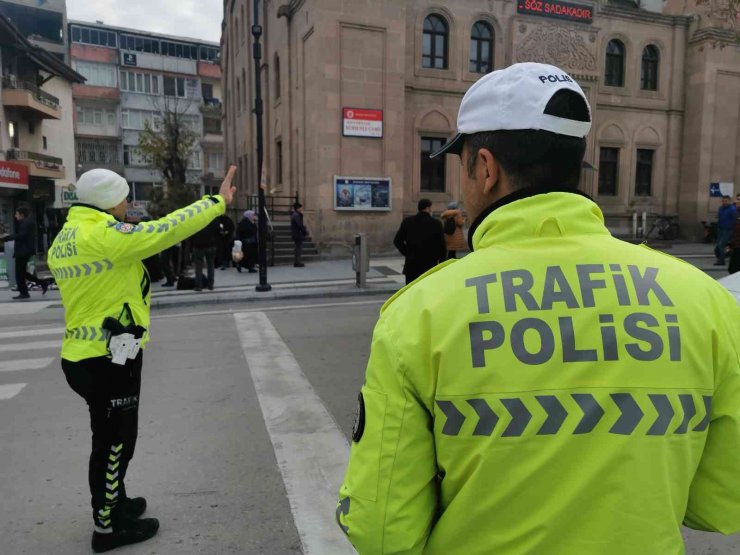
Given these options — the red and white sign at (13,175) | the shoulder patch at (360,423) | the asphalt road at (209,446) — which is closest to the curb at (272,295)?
the asphalt road at (209,446)

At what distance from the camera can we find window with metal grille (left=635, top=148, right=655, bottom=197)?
26.1 m

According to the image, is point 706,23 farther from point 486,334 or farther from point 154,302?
point 486,334

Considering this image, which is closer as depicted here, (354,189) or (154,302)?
(154,302)

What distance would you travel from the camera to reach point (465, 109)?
1.43 m

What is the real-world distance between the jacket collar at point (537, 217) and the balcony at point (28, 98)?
118 ft

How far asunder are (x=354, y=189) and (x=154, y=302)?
34.2ft

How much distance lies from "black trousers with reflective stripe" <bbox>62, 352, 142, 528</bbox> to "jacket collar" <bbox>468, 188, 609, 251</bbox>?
2437 millimetres

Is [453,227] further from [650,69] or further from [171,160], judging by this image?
[171,160]

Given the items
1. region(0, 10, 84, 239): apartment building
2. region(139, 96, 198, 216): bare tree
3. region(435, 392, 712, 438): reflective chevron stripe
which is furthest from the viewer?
region(139, 96, 198, 216): bare tree

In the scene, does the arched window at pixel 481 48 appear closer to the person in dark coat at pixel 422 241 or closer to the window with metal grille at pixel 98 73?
the person in dark coat at pixel 422 241

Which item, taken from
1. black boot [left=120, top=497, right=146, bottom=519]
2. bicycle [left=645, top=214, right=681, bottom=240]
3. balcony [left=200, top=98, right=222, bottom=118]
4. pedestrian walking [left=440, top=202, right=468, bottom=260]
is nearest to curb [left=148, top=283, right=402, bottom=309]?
pedestrian walking [left=440, top=202, right=468, bottom=260]

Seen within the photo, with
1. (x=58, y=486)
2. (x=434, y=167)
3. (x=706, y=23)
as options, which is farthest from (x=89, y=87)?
(x=58, y=486)

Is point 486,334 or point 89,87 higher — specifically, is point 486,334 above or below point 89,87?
below

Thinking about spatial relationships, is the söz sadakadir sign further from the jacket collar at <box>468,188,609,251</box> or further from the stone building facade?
the jacket collar at <box>468,188,609,251</box>
